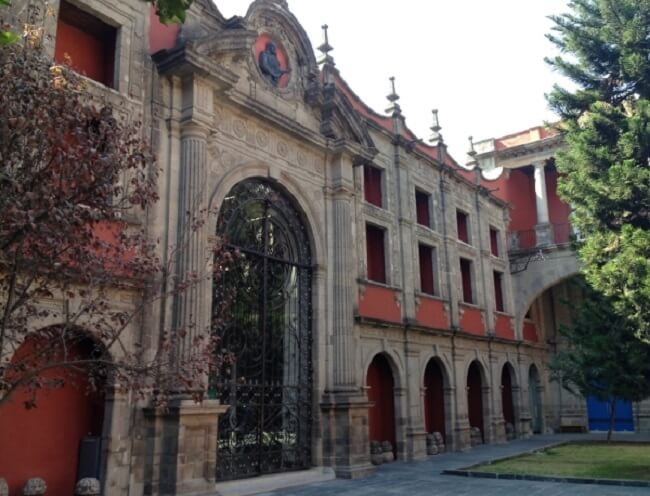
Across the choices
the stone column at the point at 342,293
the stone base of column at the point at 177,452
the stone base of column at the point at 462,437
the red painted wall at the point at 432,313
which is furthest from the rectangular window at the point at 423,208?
the stone base of column at the point at 177,452

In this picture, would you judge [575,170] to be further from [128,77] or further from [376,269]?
[128,77]

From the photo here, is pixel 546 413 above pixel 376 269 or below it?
below

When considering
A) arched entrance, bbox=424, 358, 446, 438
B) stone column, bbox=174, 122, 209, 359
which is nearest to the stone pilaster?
stone column, bbox=174, 122, 209, 359

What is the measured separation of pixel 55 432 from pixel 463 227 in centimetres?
1484

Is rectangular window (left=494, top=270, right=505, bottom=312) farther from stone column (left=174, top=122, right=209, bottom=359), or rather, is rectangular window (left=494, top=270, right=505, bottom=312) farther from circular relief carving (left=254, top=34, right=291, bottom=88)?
stone column (left=174, top=122, right=209, bottom=359)

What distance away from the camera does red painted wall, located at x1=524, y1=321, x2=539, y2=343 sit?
2354cm

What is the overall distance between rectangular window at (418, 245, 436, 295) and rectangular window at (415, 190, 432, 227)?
75 cm

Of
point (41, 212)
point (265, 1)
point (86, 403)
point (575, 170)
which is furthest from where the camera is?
point (575, 170)

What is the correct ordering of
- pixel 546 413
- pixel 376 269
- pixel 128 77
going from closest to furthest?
pixel 128 77
pixel 376 269
pixel 546 413

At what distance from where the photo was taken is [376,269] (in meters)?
15.9

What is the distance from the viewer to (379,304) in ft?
49.1

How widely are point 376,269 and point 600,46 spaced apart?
719 centimetres

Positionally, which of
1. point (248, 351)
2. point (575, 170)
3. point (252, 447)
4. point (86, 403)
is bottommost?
point (252, 447)

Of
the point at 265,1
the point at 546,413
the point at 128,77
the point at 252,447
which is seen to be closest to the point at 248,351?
the point at 252,447
